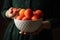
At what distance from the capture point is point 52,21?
2.87 feet

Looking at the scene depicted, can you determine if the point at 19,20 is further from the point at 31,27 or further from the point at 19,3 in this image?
the point at 19,3

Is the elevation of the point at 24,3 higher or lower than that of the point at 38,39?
higher

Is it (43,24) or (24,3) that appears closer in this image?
(43,24)

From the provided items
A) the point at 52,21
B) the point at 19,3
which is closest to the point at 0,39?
the point at 19,3

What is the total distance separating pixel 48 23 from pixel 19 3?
24 centimetres

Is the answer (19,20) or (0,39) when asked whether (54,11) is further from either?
(0,39)

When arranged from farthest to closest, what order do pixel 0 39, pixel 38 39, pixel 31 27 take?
pixel 0 39
pixel 38 39
pixel 31 27

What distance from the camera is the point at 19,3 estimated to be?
96cm

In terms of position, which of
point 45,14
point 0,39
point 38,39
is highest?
point 45,14

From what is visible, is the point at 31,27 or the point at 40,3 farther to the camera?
the point at 40,3

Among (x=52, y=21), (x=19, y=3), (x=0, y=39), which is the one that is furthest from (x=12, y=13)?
(x=0, y=39)

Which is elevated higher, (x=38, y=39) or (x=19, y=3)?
(x=19, y=3)

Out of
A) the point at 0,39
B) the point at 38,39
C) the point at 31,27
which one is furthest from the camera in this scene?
the point at 0,39

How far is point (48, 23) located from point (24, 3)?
20cm
